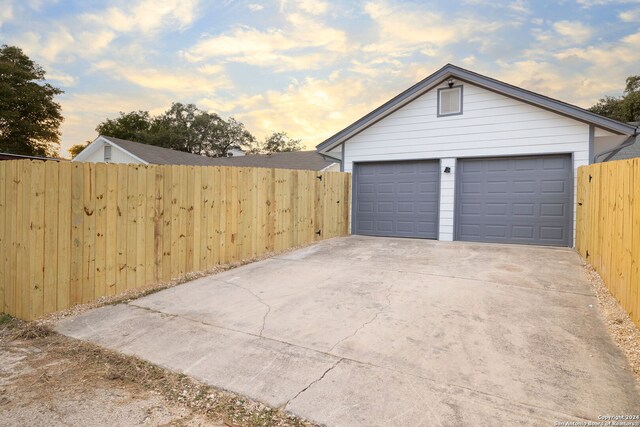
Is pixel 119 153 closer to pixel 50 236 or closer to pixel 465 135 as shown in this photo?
pixel 50 236

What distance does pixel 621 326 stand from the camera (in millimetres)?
3191

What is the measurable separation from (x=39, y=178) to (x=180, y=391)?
3164 millimetres

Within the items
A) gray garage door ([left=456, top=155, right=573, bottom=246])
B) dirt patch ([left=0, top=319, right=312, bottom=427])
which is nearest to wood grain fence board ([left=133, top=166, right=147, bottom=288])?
dirt patch ([left=0, top=319, right=312, bottom=427])

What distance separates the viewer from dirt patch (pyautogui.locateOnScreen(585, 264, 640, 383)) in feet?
8.73

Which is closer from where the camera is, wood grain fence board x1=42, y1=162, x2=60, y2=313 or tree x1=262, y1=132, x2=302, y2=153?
wood grain fence board x1=42, y1=162, x2=60, y2=313

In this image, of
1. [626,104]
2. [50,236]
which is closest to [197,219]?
[50,236]

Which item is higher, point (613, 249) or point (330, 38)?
point (330, 38)

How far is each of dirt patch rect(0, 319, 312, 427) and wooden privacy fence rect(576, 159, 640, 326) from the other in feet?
11.4

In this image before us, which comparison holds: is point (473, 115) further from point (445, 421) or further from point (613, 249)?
point (445, 421)

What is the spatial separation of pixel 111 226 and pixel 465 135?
8.02 m

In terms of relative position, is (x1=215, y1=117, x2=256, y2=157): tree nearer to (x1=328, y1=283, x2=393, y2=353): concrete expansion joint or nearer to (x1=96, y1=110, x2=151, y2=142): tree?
(x1=96, y1=110, x2=151, y2=142): tree

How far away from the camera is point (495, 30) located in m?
9.23

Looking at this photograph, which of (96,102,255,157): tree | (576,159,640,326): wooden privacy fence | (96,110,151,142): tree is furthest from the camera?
(96,102,255,157): tree

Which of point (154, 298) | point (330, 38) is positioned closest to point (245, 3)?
point (330, 38)
